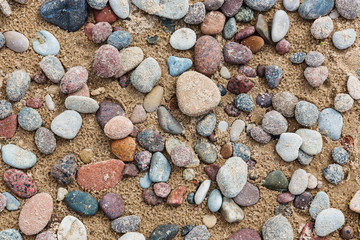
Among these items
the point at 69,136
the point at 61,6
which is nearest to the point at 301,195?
the point at 69,136

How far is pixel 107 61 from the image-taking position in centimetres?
189

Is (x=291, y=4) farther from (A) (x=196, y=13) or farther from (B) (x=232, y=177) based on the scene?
(B) (x=232, y=177)

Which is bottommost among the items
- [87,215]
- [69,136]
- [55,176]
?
[87,215]

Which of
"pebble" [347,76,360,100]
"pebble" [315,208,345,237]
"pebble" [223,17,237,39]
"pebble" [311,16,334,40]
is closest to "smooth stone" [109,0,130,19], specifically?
"pebble" [223,17,237,39]

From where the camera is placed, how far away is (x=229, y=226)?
1973 millimetres

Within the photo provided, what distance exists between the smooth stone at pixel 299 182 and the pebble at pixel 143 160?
74cm

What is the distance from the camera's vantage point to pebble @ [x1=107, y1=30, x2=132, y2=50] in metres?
1.96

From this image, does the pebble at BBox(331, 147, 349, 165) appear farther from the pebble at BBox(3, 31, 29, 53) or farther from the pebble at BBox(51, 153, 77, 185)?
the pebble at BBox(3, 31, 29, 53)

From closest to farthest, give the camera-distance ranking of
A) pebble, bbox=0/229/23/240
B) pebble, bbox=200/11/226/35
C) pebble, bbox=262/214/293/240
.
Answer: pebble, bbox=0/229/23/240, pebble, bbox=262/214/293/240, pebble, bbox=200/11/226/35

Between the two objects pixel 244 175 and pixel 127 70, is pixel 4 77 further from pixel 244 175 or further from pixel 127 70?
pixel 244 175

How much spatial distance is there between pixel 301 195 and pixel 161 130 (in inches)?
31.6

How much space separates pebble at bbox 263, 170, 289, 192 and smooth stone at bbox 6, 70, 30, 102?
4.26ft

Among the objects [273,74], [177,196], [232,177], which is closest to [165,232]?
[177,196]

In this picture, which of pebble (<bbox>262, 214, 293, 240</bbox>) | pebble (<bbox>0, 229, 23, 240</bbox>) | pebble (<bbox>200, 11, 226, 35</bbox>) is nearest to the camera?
pebble (<bbox>0, 229, 23, 240</bbox>)
